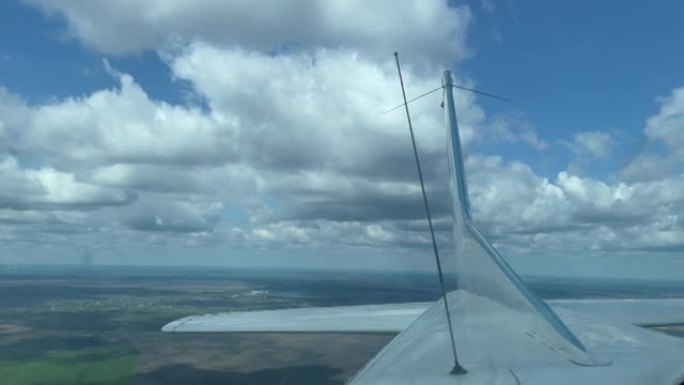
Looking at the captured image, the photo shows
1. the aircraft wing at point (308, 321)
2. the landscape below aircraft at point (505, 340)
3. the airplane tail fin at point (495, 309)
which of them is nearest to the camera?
the landscape below aircraft at point (505, 340)

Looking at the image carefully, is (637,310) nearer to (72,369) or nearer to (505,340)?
(505,340)

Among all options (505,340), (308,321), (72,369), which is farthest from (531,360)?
(72,369)

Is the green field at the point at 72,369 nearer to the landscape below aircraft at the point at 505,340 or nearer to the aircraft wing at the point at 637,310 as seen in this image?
the landscape below aircraft at the point at 505,340

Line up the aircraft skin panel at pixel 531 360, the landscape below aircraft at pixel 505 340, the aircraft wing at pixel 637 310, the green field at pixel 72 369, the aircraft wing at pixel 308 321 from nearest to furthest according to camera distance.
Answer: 1. the aircraft skin panel at pixel 531 360
2. the landscape below aircraft at pixel 505 340
3. the aircraft wing at pixel 637 310
4. the aircraft wing at pixel 308 321
5. the green field at pixel 72 369

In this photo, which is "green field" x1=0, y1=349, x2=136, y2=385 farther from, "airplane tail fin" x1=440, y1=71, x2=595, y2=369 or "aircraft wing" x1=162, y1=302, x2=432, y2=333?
"airplane tail fin" x1=440, y1=71, x2=595, y2=369

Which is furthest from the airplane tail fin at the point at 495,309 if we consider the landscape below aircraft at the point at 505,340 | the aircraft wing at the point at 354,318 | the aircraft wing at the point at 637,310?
the aircraft wing at the point at 637,310

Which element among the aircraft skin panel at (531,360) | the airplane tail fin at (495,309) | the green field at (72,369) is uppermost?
the airplane tail fin at (495,309)

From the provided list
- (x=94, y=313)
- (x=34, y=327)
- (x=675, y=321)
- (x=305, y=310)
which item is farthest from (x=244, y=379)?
(x=94, y=313)

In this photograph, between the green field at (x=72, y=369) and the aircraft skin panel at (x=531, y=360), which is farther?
the green field at (x=72, y=369)
